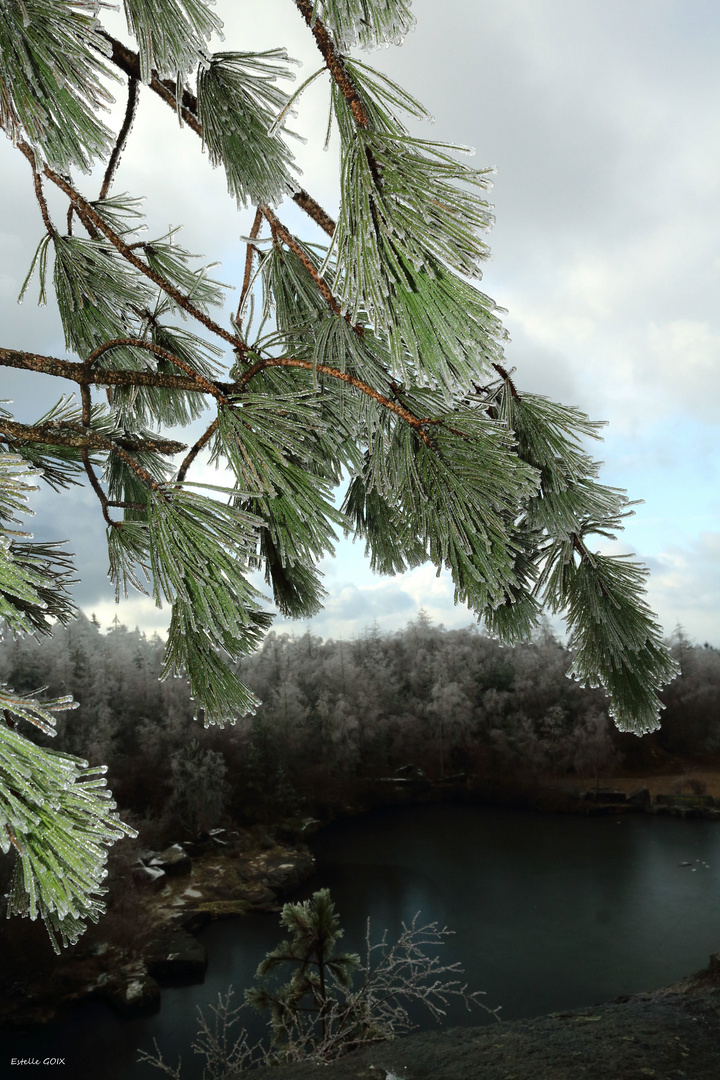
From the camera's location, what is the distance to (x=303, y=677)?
11055 millimetres

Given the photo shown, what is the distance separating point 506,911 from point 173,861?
3910 millimetres

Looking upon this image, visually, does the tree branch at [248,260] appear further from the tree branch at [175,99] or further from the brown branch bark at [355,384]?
the brown branch bark at [355,384]

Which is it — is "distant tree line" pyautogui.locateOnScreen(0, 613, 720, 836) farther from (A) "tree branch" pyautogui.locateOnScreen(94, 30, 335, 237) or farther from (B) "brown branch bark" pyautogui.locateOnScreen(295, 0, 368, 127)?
(B) "brown branch bark" pyautogui.locateOnScreen(295, 0, 368, 127)

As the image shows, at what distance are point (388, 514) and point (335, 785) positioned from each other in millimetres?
9355

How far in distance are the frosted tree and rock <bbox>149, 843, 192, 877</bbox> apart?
748 centimetres

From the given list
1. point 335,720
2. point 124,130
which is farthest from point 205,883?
point 124,130

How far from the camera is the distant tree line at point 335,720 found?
846cm

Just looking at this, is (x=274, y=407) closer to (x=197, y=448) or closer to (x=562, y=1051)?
(x=197, y=448)

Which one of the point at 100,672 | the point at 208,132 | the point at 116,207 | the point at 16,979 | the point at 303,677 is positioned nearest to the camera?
the point at 208,132

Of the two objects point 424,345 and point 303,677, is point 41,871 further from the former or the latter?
point 303,677

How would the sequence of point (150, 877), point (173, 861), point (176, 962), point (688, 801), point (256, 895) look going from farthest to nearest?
point (688, 801)
point (173, 861)
point (256, 895)
point (150, 877)
point (176, 962)

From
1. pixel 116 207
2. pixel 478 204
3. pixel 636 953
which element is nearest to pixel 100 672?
pixel 636 953

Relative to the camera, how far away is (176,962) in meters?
5.61

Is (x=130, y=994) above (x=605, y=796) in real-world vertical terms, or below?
below
